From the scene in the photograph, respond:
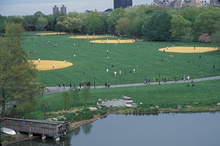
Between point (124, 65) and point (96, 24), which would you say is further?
point (96, 24)

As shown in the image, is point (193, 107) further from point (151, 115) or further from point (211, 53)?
point (211, 53)

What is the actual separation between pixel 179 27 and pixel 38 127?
87.4m

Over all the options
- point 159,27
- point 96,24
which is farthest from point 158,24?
point 96,24

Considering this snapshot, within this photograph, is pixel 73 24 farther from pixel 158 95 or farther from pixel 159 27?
pixel 158 95

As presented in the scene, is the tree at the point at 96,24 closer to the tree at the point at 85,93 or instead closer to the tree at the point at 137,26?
the tree at the point at 137,26

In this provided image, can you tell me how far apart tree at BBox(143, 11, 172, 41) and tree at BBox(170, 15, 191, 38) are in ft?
7.80

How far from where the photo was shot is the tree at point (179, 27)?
119 m

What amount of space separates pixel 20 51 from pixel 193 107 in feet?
65.7

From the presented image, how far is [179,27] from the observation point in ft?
392

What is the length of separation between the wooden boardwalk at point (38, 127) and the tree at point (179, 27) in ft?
280

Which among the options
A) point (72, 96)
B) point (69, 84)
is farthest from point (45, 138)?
point (69, 84)

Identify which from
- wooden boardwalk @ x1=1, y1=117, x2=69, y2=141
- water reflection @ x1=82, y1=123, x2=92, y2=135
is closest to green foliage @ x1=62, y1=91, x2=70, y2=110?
water reflection @ x1=82, y1=123, x2=92, y2=135

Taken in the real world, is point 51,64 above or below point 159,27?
below

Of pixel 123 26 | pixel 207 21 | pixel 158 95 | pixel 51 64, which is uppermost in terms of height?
pixel 207 21
